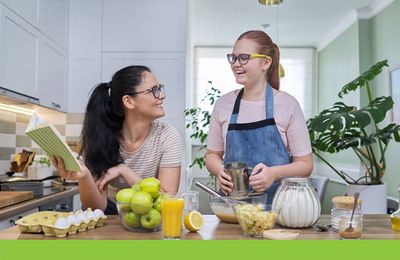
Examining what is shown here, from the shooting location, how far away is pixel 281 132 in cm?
165

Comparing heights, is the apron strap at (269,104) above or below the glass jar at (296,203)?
above

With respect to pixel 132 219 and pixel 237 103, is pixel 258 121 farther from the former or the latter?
pixel 132 219

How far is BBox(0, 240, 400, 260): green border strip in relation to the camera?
909mm

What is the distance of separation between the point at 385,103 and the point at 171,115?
68.0 inches

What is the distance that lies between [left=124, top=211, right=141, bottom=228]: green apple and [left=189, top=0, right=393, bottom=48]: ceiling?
348 centimetres

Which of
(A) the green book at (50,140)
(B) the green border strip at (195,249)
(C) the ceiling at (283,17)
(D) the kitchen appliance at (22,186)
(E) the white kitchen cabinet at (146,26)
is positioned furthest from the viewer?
(C) the ceiling at (283,17)

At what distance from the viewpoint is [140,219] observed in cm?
117

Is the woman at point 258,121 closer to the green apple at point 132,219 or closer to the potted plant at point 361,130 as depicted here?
the green apple at point 132,219

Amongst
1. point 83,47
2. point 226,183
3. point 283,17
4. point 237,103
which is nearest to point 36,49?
point 83,47

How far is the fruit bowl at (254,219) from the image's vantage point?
113 centimetres

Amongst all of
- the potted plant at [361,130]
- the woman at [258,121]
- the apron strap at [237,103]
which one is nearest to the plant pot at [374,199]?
the potted plant at [361,130]

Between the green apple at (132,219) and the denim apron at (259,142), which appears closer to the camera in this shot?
the green apple at (132,219)

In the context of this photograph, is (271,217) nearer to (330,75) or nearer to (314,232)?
(314,232)

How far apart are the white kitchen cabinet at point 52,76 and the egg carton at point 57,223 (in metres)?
2.08
